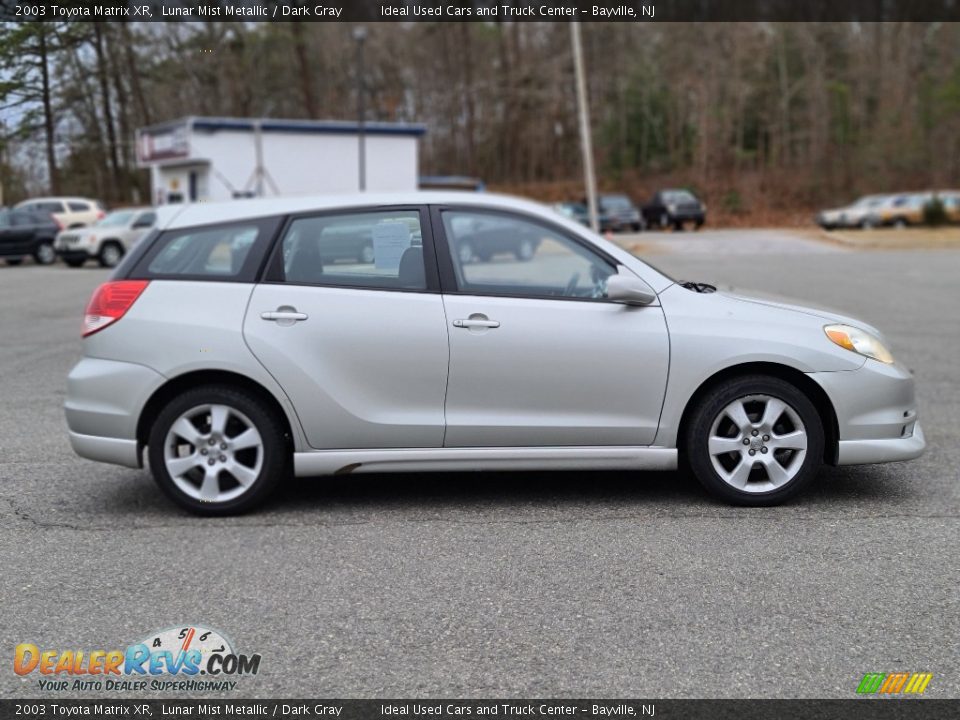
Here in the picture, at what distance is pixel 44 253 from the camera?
28.9m

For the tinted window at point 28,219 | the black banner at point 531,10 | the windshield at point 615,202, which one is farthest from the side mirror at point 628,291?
the windshield at point 615,202

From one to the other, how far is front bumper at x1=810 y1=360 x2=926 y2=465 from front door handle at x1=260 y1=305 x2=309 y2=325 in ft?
8.63

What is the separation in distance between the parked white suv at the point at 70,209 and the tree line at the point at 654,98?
52.9 ft

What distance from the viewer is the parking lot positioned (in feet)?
11.6

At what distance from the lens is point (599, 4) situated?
3631cm

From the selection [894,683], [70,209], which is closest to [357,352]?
[894,683]

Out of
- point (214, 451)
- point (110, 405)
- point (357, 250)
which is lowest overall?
point (214, 451)

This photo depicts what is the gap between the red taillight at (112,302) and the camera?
5.28 m

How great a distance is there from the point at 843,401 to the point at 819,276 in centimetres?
1666

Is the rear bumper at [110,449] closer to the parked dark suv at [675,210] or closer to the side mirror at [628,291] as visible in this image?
the side mirror at [628,291]

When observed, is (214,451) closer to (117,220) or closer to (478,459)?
(478,459)

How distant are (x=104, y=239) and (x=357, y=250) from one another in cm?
2400

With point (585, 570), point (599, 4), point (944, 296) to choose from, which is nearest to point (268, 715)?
point (585, 570)

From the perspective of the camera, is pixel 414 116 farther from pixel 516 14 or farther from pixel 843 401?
pixel 843 401
